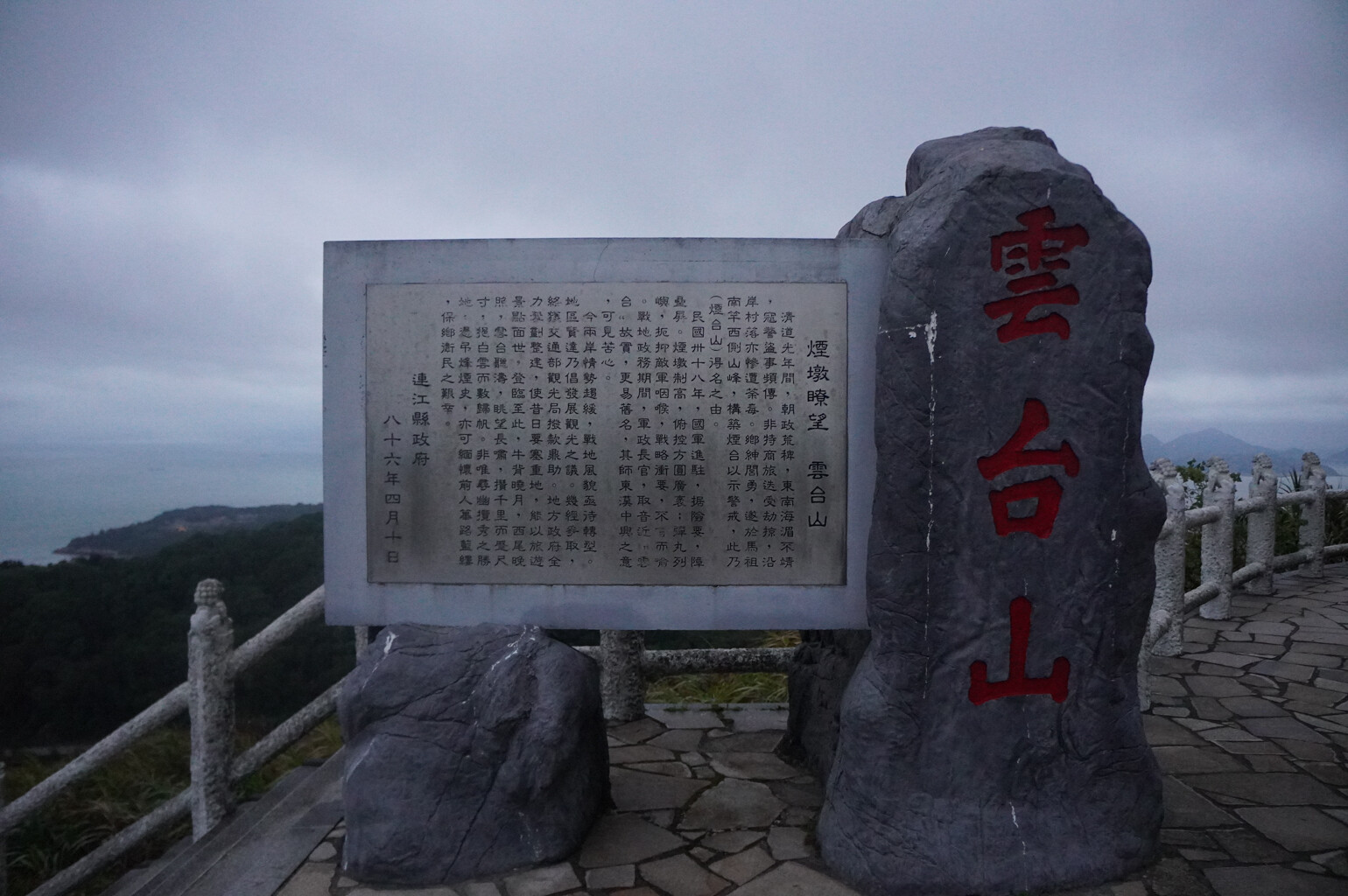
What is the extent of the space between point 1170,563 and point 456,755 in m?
5.60

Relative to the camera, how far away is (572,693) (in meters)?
3.77

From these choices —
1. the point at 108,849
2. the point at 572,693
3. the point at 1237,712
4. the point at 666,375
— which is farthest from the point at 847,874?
the point at 108,849

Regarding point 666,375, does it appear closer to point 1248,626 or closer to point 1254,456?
point 1248,626

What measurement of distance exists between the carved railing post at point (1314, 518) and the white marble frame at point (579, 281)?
8751 mm

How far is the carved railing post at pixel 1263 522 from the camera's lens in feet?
28.4

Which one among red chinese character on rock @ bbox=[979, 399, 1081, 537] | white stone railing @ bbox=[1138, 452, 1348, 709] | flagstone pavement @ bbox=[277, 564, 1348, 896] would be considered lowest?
flagstone pavement @ bbox=[277, 564, 1348, 896]

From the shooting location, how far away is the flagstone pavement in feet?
11.6

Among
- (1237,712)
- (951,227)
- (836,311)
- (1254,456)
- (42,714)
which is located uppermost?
(951,227)

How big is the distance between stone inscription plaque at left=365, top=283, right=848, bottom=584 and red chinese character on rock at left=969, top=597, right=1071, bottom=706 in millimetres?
800

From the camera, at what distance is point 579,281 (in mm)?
3871

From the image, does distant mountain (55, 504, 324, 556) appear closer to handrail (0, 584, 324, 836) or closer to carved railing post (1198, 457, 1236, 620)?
handrail (0, 584, 324, 836)

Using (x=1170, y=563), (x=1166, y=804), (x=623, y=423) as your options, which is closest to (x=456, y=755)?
(x=623, y=423)

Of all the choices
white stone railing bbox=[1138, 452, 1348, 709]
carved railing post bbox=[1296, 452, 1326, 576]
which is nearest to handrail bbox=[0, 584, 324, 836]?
white stone railing bbox=[1138, 452, 1348, 709]

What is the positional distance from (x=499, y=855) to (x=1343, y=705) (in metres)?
5.96
